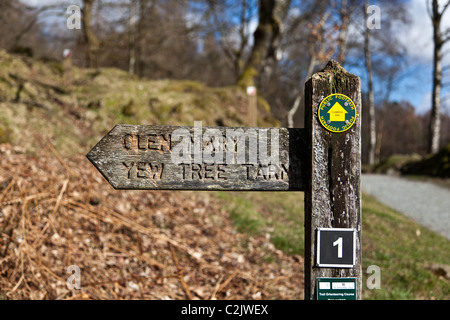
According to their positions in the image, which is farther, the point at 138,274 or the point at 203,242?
the point at 203,242

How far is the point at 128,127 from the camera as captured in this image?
166cm

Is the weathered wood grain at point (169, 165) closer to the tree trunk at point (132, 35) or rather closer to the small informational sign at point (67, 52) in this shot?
the small informational sign at point (67, 52)

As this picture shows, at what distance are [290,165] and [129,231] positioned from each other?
3.15m

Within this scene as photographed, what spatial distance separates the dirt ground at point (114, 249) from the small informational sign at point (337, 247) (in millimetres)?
2068

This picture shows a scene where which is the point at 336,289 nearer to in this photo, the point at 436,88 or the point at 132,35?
the point at 132,35

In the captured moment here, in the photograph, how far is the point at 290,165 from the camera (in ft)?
5.45

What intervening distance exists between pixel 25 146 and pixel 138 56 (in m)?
10.1

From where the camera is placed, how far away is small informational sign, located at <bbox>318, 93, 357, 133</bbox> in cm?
157

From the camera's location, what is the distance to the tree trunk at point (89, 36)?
12.0 m

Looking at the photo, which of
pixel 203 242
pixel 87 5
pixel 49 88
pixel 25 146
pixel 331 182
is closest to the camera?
pixel 331 182

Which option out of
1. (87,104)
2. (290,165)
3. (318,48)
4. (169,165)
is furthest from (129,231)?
(318,48)

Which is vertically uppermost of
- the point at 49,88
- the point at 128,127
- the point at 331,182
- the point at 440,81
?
the point at 440,81
